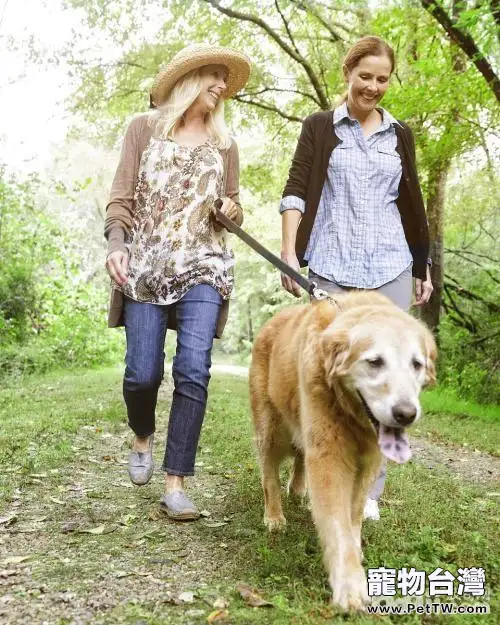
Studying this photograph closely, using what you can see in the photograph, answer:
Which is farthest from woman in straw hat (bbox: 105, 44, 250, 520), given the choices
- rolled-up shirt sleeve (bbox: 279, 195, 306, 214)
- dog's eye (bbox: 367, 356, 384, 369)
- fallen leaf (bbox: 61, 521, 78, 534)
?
dog's eye (bbox: 367, 356, 384, 369)

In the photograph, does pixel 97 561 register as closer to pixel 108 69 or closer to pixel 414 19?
pixel 414 19

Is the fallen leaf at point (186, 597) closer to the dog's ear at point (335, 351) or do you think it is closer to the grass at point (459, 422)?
the dog's ear at point (335, 351)

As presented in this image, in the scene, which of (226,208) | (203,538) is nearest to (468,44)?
(226,208)

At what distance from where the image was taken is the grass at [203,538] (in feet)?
8.72

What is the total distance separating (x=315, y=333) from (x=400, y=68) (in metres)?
11.9

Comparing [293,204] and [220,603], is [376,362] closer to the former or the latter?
[220,603]

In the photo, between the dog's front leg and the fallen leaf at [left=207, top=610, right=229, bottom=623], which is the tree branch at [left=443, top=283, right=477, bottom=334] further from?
the fallen leaf at [left=207, top=610, right=229, bottom=623]

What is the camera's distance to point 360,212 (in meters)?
3.87

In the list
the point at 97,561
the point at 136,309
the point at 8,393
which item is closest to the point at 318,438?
the point at 97,561

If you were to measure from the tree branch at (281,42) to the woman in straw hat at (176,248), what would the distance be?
10026mm

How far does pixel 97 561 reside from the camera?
3.14 m

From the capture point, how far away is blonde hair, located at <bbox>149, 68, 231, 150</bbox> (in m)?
3.94

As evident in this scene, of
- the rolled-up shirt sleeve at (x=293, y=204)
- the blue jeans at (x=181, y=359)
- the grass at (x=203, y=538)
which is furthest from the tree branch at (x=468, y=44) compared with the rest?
the blue jeans at (x=181, y=359)

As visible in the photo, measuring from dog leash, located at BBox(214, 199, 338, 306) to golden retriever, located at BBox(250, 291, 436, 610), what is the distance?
0.07 metres
